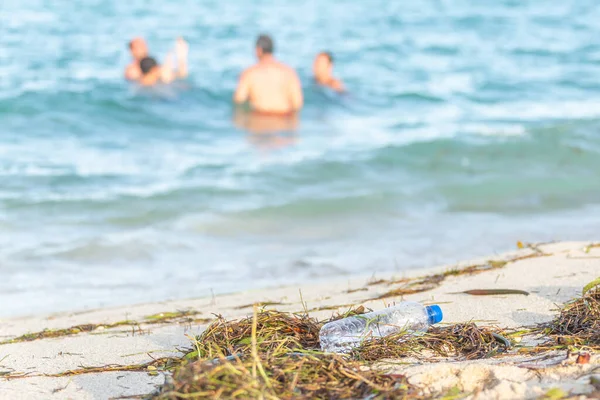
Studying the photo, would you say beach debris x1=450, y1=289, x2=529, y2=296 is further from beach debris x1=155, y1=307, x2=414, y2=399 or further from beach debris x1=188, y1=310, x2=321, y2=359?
beach debris x1=155, y1=307, x2=414, y2=399

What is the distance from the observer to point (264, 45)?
1009cm

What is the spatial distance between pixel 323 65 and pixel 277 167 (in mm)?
4489

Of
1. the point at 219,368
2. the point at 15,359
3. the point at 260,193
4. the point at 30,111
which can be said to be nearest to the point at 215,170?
the point at 260,193

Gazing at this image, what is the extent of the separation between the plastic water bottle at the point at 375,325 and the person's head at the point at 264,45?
7.72m

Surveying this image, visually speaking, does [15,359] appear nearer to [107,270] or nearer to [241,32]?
[107,270]

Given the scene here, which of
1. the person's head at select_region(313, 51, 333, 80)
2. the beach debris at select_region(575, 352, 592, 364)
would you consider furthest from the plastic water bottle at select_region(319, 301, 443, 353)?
the person's head at select_region(313, 51, 333, 80)

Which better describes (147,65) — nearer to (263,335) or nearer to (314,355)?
(263,335)

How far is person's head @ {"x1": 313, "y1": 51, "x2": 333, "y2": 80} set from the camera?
1206cm

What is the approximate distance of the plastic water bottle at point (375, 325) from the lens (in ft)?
8.13

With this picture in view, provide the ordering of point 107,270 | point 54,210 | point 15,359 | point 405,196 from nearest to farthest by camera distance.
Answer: point 15,359 < point 107,270 < point 54,210 < point 405,196

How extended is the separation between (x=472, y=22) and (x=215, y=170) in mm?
14268

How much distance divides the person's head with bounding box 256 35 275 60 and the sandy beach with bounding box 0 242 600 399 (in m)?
6.18

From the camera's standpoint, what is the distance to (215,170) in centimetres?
812

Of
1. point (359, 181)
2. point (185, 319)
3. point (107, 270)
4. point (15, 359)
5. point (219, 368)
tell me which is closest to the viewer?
point (219, 368)
